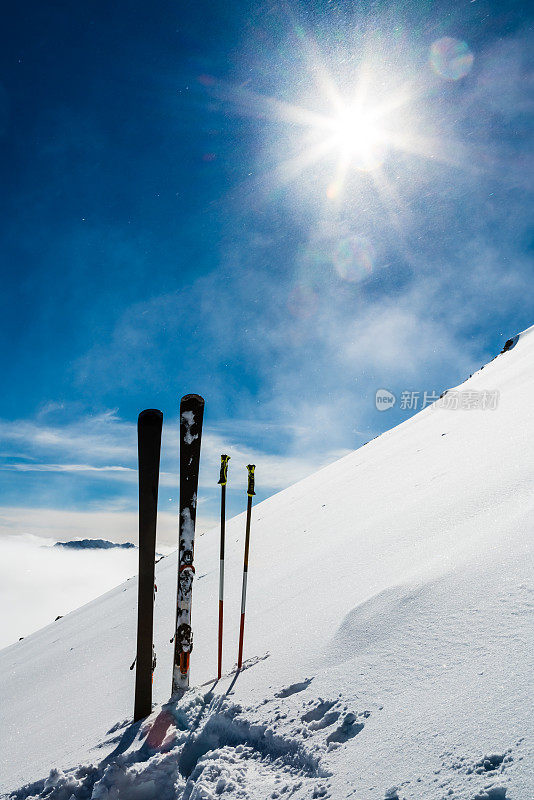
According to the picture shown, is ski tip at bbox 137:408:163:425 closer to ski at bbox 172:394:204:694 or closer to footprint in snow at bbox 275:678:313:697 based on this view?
ski at bbox 172:394:204:694

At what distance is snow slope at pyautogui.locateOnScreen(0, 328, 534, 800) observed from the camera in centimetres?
216

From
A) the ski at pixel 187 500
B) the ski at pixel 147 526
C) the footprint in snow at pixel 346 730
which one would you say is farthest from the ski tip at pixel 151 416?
the footprint in snow at pixel 346 730

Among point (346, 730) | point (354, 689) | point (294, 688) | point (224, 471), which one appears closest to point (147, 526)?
point (224, 471)

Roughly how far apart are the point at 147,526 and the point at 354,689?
2.54 metres

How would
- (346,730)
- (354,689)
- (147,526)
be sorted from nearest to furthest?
(346,730) → (354,689) → (147,526)

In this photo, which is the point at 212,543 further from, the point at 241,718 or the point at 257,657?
the point at 241,718

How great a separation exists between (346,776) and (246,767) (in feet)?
2.73

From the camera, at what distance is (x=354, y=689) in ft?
9.27

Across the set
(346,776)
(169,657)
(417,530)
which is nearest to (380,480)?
(417,530)

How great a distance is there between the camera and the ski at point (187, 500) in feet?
14.8

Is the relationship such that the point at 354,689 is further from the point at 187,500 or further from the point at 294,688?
the point at 187,500

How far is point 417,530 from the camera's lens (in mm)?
5430

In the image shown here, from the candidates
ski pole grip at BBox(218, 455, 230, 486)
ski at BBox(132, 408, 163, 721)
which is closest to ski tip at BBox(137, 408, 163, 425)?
ski at BBox(132, 408, 163, 721)

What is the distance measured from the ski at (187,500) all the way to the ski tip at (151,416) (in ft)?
0.95
